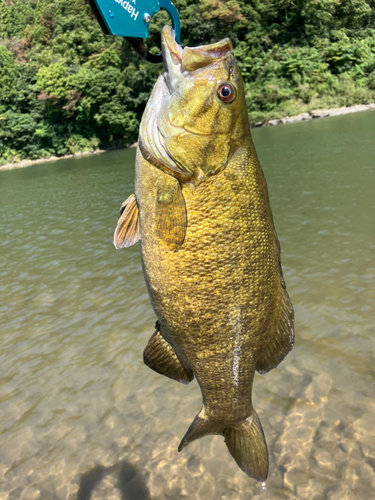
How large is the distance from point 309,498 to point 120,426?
7.36 feet

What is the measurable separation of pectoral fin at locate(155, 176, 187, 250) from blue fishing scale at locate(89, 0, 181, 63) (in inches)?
24.1

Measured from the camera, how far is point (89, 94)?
158 ft

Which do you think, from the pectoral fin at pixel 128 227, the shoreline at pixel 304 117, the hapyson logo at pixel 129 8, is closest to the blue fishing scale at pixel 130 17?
the hapyson logo at pixel 129 8

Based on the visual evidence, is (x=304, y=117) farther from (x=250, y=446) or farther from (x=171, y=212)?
(x=171, y=212)

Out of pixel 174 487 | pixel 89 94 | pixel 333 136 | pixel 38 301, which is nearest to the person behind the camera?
pixel 174 487

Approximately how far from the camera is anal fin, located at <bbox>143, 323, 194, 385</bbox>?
2.26 meters

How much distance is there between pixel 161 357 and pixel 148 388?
3467 millimetres

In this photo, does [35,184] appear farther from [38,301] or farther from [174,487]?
[174,487]

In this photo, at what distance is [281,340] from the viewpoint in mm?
2211

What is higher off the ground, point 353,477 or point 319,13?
point 319,13

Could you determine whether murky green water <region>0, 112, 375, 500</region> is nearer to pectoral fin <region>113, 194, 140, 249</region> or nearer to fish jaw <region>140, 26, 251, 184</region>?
pectoral fin <region>113, 194, 140, 249</region>

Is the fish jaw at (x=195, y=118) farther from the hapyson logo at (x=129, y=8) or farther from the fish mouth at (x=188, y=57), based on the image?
the hapyson logo at (x=129, y=8)

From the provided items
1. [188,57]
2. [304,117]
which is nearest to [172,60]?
[188,57]

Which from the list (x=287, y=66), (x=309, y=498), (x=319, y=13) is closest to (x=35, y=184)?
(x=309, y=498)
